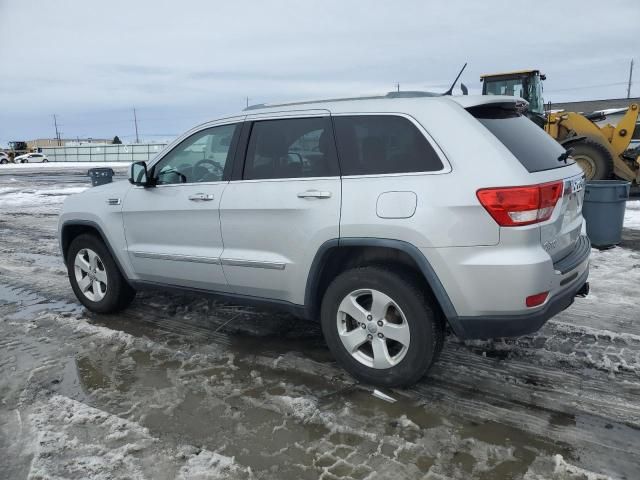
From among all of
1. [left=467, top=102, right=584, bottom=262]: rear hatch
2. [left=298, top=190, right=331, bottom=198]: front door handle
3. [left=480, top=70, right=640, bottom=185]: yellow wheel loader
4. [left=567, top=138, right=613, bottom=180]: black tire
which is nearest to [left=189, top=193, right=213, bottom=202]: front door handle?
[left=298, top=190, right=331, bottom=198]: front door handle

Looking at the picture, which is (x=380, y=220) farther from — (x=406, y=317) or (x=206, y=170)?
(x=206, y=170)

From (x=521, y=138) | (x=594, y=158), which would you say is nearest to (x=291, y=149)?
(x=521, y=138)

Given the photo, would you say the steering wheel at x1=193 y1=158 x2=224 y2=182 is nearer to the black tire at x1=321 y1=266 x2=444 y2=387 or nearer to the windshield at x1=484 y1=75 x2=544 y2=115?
the black tire at x1=321 y1=266 x2=444 y2=387

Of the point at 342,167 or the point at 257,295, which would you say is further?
the point at 257,295

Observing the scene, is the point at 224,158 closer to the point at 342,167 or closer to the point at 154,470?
the point at 342,167

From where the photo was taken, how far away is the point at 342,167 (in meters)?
3.46

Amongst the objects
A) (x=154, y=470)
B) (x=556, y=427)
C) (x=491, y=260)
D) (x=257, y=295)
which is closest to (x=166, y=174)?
(x=257, y=295)

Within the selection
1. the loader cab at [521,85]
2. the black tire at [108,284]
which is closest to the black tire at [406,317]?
the black tire at [108,284]

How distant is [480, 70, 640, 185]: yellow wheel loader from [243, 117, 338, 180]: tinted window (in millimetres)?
8854

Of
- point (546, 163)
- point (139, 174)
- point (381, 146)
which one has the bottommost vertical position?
point (139, 174)

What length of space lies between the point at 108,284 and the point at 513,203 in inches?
148

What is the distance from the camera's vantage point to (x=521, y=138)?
3336 millimetres

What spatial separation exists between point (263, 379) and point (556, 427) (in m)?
1.87

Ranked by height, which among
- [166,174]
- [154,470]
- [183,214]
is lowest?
[154,470]
